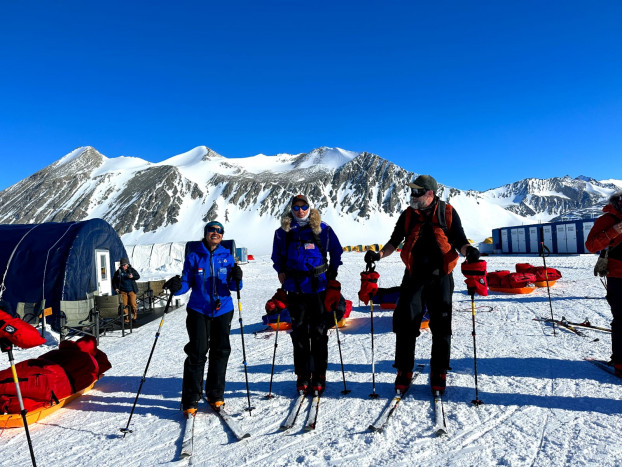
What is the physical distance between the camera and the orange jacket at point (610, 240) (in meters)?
3.91

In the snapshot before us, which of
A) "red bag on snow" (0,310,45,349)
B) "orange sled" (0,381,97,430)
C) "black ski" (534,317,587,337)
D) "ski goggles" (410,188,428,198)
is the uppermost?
"ski goggles" (410,188,428,198)

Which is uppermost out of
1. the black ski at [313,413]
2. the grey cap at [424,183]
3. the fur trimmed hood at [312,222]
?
the grey cap at [424,183]

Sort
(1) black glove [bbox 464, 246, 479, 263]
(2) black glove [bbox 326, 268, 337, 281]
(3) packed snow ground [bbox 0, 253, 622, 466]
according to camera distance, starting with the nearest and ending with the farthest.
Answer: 1. (3) packed snow ground [bbox 0, 253, 622, 466]
2. (1) black glove [bbox 464, 246, 479, 263]
3. (2) black glove [bbox 326, 268, 337, 281]

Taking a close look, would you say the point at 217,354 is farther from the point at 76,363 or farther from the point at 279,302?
the point at 76,363

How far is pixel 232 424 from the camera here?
3.41 meters

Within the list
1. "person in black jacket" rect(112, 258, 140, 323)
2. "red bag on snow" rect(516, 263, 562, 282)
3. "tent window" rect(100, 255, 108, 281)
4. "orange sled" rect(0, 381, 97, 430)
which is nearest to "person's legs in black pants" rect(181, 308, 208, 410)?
"orange sled" rect(0, 381, 97, 430)

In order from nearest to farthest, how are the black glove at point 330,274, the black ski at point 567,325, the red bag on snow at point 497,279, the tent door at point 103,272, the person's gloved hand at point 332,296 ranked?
1. the person's gloved hand at point 332,296
2. the black glove at point 330,274
3. the black ski at point 567,325
4. the red bag on snow at point 497,279
5. the tent door at point 103,272

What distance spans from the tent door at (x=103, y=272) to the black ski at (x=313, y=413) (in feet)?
33.0

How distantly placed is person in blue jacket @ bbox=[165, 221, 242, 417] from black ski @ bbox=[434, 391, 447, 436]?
215 cm

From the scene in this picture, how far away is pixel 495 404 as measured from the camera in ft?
11.5

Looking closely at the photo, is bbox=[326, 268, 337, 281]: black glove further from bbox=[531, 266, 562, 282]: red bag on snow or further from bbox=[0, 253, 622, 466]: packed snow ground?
bbox=[531, 266, 562, 282]: red bag on snow

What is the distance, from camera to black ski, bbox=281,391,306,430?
10.9 ft

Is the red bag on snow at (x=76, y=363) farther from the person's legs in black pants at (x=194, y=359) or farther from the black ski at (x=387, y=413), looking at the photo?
the black ski at (x=387, y=413)

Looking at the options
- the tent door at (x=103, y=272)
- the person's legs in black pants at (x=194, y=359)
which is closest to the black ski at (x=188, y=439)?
the person's legs in black pants at (x=194, y=359)
